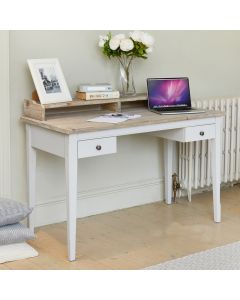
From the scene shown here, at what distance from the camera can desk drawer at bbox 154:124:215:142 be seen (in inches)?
151

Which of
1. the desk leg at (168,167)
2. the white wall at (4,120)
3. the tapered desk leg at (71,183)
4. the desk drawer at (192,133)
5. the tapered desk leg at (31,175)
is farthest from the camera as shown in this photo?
the desk leg at (168,167)

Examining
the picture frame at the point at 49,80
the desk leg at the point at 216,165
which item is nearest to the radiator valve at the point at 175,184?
the desk leg at the point at 216,165

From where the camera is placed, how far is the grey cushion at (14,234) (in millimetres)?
3398

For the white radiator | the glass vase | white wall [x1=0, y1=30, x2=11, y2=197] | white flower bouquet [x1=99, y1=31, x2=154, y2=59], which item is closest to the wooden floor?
the white radiator

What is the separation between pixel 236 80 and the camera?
15.8 ft

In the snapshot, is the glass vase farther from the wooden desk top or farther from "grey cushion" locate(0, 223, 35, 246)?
"grey cushion" locate(0, 223, 35, 246)

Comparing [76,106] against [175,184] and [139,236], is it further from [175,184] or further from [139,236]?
[175,184]

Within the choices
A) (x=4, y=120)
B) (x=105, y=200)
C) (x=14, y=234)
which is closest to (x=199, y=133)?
(x=105, y=200)

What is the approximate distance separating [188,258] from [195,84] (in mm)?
1551

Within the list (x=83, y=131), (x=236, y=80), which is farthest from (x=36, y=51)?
(x=236, y=80)

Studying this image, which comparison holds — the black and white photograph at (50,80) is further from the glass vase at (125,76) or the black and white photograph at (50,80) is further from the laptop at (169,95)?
the laptop at (169,95)

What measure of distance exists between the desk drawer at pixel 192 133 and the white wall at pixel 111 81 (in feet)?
1.57

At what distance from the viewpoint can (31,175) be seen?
3754mm

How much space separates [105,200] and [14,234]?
94 cm
